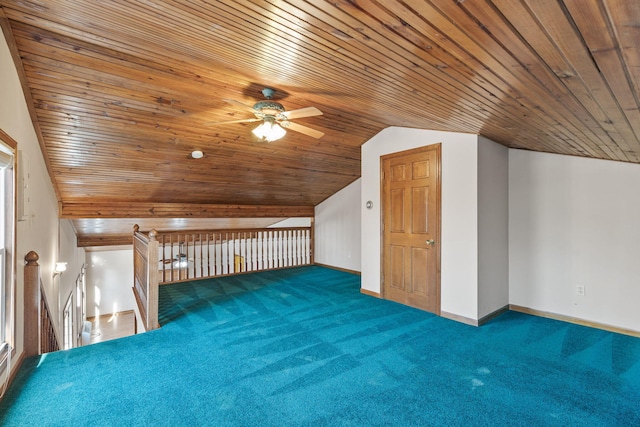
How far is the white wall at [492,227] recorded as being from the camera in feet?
11.6

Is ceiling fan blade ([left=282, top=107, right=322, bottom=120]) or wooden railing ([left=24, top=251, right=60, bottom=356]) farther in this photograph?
ceiling fan blade ([left=282, top=107, right=322, bottom=120])

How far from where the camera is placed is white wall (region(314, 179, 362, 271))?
20.5 ft

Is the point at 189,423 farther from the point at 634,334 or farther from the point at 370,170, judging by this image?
the point at 634,334

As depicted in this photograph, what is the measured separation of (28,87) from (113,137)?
902mm

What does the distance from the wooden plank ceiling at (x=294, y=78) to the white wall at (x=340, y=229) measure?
157cm

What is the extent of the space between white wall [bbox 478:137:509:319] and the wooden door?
1.56 feet

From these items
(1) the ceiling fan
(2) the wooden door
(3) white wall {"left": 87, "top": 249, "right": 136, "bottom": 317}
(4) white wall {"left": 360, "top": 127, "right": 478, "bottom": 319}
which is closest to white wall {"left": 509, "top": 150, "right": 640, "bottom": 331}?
(4) white wall {"left": 360, "top": 127, "right": 478, "bottom": 319}

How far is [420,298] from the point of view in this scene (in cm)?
402

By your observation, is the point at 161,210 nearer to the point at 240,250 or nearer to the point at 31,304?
the point at 240,250

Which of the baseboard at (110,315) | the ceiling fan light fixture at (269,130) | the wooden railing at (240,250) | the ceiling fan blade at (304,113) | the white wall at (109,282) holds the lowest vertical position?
the baseboard at (110,315)

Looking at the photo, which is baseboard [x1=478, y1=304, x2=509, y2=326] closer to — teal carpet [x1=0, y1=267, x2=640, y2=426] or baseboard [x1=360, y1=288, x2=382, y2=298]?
teal carpet [x1=0, y1=267, x2=640, y2=426]

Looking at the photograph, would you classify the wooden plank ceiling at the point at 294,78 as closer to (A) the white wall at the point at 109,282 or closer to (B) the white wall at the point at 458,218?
(B) the white wall at the point at 458,218

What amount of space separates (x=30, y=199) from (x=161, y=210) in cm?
245

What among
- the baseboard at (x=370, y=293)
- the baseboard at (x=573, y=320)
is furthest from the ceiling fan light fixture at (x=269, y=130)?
the baseboard at (x=573, y=320)
